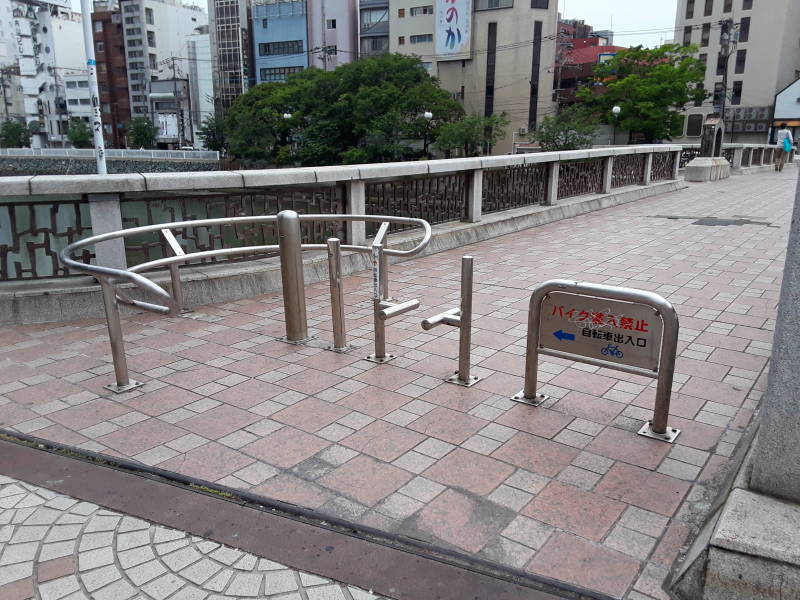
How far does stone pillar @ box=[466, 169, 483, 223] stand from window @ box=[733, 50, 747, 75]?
6084 cm

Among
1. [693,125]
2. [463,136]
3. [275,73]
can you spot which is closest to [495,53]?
[693,125]

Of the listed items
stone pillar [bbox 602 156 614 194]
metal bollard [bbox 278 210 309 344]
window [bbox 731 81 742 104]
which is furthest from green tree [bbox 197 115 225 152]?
metal bollard [bbox 278 210 309 344]

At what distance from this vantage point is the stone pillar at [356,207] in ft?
24.8

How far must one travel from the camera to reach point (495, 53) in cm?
6334

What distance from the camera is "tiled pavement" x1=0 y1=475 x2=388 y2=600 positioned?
240 cm

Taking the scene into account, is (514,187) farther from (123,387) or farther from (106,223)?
(123,387)

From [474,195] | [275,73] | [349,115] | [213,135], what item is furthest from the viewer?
[275,73]

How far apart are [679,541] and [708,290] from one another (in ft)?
15.5

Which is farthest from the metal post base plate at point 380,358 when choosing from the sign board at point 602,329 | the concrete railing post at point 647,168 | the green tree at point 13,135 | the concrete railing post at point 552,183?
the green tree at point 13,135

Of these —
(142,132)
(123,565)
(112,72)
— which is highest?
(112,72)

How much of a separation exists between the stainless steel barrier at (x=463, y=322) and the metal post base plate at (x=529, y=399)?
0.36m

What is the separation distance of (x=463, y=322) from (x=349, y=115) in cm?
4824

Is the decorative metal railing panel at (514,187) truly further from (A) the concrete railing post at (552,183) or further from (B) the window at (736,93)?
(B) the window at (736,93)

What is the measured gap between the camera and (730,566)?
7.34 ft
